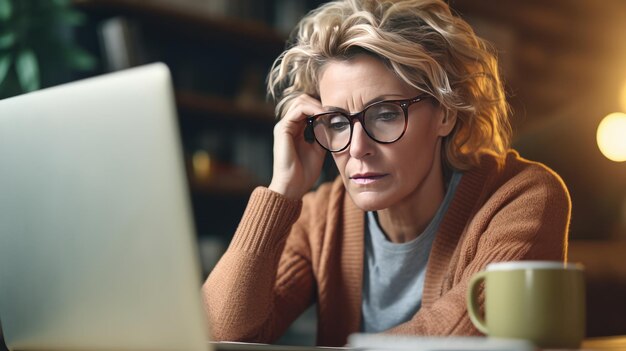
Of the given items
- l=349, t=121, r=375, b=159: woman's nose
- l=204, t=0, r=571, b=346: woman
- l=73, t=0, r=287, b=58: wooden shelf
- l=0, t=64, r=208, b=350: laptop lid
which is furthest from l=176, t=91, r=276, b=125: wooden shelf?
l=0, t=64, r=208, b=350: laptop lid

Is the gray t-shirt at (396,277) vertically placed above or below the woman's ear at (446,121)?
below

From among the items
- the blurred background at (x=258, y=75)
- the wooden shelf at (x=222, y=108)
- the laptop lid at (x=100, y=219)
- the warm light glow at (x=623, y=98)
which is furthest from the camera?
the wooden shelf at (x=222, y=108)

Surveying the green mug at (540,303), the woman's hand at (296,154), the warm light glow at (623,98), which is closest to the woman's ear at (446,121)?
the woman's hand at (296,154)

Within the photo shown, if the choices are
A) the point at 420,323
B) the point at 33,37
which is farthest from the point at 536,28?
the point at 420,323

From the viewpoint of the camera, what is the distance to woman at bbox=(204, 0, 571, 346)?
130cm

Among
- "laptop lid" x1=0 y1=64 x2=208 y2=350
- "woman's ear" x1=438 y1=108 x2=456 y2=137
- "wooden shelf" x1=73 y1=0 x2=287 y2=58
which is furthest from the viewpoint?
"wooden shelf" x1=73 y1=0 x2=287 y2=58

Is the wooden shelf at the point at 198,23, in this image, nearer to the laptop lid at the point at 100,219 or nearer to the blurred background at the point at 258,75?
the blurred background at the point at 258,75

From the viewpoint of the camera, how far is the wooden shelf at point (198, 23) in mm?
2787

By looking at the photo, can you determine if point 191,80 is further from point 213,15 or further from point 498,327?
point 498,327

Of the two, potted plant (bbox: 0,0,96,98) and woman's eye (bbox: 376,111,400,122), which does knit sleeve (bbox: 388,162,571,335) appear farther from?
potted plant (bbox: 0,0,96,98)

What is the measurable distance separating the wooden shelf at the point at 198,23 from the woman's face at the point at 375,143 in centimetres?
166

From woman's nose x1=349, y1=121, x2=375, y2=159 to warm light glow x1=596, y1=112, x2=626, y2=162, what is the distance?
101 cm

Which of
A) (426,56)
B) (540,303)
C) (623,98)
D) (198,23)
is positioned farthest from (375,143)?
(198,23)

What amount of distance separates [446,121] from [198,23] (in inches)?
70.7
